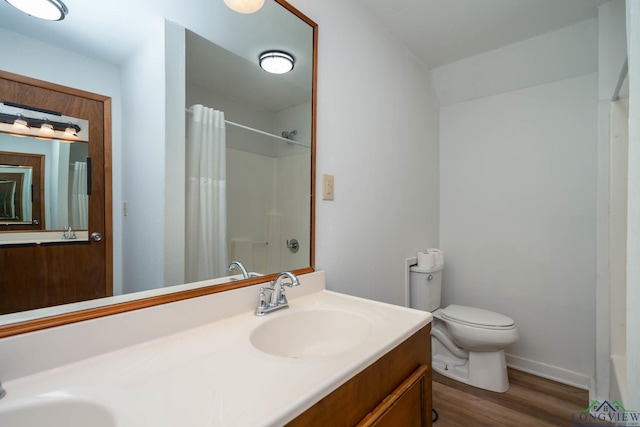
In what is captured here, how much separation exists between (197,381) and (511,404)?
187 centimetres

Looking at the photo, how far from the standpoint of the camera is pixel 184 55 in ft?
3.00

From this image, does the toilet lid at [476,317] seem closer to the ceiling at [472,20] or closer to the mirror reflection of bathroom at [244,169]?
the mirror reflection of bathroom at [244,169]

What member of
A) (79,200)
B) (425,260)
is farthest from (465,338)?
(79,200)

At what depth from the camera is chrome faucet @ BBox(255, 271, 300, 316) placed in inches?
38.8

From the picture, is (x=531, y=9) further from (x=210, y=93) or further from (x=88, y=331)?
(x=88, y=331)

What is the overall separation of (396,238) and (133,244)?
4.79 feet

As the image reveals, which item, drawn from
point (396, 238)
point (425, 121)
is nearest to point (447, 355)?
point (396, 238)

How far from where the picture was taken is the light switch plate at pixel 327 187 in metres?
1.33

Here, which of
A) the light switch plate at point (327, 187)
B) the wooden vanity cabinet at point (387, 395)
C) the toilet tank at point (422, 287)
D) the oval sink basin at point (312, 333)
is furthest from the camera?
the toilet tank at point (422, 287)

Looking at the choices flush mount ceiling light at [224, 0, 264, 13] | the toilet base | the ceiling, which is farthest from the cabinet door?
the ceiling

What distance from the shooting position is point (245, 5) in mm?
1033

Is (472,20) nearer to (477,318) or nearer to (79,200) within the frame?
(477,318)

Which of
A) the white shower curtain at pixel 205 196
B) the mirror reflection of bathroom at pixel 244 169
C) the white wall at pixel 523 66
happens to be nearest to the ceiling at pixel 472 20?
the white wall at pixel 523 66

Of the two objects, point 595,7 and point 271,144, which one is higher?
point 595,7
